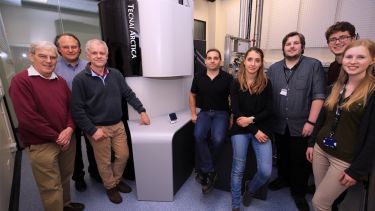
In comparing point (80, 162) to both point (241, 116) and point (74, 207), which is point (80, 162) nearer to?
point (74, 207)

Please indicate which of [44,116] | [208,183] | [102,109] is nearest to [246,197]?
[208,183]

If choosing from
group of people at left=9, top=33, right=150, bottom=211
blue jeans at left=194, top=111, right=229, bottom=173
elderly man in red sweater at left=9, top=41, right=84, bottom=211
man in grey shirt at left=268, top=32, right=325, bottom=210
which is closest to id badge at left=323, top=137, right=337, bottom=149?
man in grey shirt at left=268, top=32, right=325, bottom=210

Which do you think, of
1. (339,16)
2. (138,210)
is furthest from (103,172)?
(339,16)

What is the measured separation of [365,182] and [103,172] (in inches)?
75.8

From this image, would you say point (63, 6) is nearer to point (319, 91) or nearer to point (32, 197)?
point (32, 197)

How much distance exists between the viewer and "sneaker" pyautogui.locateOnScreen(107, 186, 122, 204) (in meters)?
1.94

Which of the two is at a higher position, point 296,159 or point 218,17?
point 218,17

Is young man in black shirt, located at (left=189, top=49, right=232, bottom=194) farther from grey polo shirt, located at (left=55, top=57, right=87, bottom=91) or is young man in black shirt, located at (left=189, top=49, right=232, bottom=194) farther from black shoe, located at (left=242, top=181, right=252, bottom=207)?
grey polo shirt, located at (left=55, top=57, right=87, bottom=91)

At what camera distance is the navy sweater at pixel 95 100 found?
63.9 inches

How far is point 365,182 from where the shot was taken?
123 cm

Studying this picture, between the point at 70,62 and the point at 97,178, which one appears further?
the point at 97,178

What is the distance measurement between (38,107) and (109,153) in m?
0.68

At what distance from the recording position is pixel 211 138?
1893 mm

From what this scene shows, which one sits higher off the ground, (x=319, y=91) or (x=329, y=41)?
(x=329, y=41)
